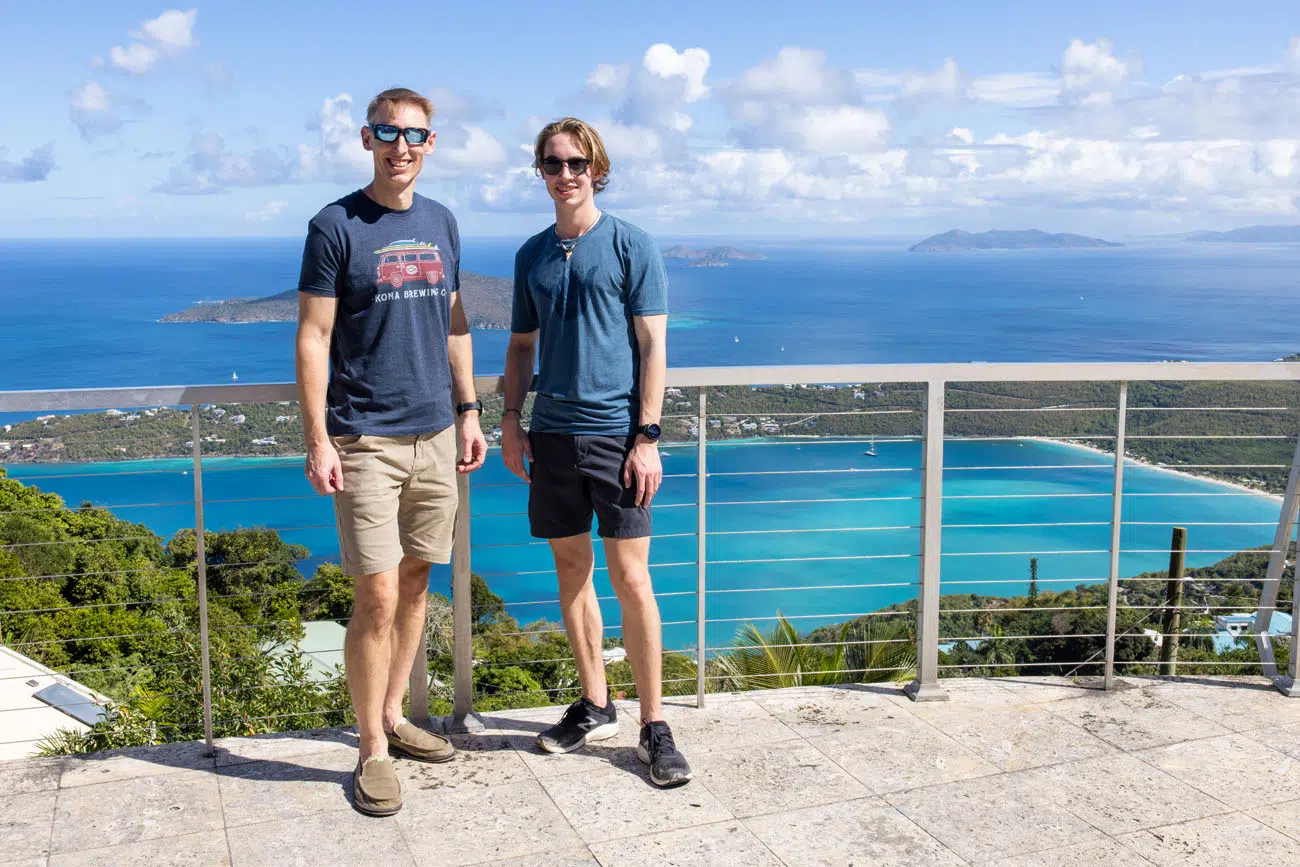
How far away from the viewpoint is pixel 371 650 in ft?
8.74

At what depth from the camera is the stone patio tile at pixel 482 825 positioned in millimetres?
2412

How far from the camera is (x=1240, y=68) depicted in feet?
488

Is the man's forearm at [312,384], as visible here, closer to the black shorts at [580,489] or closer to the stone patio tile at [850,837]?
the black shorts at [580,489]

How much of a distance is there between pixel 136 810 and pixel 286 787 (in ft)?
1.14

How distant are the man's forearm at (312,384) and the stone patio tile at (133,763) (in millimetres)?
1056

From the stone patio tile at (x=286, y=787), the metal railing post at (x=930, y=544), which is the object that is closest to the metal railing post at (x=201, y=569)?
the stone patio tile at (x=286, y=787)

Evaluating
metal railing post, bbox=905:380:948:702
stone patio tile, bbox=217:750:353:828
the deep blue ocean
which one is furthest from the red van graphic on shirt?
the deep blue ocean

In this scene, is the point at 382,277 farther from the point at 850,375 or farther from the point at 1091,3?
the point at 1091,3

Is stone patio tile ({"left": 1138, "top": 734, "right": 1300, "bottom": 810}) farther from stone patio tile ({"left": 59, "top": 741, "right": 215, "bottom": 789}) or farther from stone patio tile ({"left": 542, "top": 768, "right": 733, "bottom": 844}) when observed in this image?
stone patio tile ({"left": 59, "top": 741, "right": 215, "bottom": 789})

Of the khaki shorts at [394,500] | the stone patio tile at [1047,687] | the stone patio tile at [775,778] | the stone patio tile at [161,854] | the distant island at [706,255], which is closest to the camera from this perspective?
the stone patio tile at [161,854]

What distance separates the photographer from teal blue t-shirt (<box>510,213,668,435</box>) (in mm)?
2691

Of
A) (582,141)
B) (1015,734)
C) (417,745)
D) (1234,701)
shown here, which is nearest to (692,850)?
(417,745)

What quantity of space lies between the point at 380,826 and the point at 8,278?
168 metres

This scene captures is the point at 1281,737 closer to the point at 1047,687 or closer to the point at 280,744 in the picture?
the point at 1047,687
